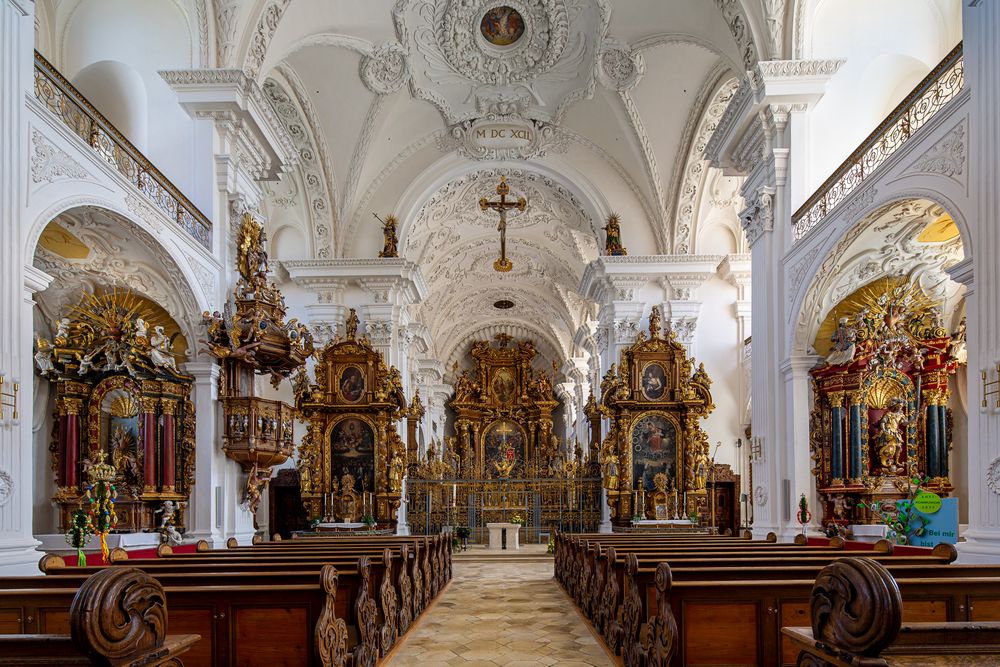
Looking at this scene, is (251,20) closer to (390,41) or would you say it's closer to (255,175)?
(255,175)

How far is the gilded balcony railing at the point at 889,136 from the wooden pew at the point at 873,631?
19.3 feet

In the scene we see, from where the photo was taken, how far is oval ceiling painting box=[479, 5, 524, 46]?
53.5 feet

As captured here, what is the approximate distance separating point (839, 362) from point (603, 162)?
33.7 ft

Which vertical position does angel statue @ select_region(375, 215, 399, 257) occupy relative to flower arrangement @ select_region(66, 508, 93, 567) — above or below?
above

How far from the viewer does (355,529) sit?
17422 mm

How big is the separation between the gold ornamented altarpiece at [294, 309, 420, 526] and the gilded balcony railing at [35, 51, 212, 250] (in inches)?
285

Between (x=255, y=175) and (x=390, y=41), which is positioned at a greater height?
(x=390, y=41)

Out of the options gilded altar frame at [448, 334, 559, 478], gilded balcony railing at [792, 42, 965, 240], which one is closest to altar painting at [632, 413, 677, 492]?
gilded balcony railing at [792, 42, 965, 240]

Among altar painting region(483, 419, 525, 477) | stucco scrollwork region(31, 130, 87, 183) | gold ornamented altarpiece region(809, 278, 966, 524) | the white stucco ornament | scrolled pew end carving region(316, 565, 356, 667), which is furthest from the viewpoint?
altar painting region(483, 419, 525, 477)

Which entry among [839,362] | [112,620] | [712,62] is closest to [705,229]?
[712,62]

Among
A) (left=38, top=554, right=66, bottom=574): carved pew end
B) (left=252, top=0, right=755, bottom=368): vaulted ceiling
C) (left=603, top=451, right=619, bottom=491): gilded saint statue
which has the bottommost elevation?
(left=603, top=451, right=619, bottom=491): gilded saint statue

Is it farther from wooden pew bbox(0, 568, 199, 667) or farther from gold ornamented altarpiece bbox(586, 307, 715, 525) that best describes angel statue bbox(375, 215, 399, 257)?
wooden pew bbox(0, 568, 199, 667)

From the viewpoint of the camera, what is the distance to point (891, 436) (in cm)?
1124

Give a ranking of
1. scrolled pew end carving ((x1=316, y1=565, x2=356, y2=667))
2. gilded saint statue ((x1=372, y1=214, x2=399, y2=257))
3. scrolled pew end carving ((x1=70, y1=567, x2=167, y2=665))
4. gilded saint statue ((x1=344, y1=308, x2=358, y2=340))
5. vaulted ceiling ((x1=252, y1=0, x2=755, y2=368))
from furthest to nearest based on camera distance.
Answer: gilded saint statue ((x1=372, y1=214, x2=399, y2=257)) < gilded saint statue ((x1=344, y1=308, x2=358, y2=340)) < vaulted ceiling ((x1=252, y1=0, x2=755, y2=368)) < scrolled pew end carving ((x1=316, y1=565, x2=356, y2=667)) < scrolled pew end carving ((x1=70, y1=567, x2=167, y2=665))
